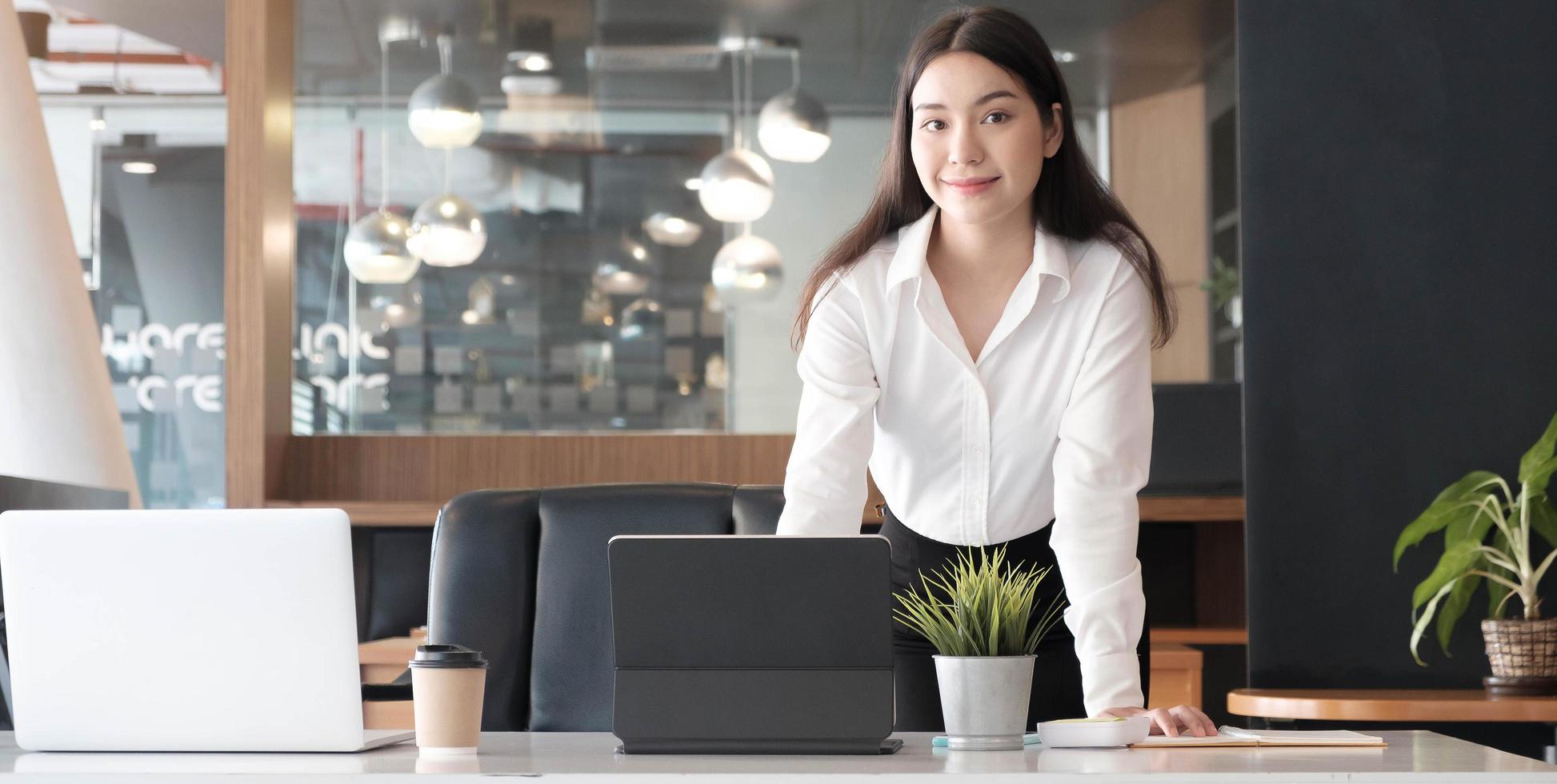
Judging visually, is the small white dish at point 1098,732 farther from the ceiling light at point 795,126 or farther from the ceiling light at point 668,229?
the ceiling light at point 668,229

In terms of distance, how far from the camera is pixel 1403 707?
2.52 metres

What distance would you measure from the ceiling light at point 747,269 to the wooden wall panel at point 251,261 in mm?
2403

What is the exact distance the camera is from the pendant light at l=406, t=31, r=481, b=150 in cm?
530

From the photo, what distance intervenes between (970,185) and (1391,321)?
1.47 metres

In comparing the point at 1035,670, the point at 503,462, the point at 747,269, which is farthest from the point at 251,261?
the point at 1035,670

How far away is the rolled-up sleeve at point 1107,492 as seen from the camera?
156 centimetres

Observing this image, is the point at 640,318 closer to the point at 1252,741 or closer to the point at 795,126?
the point at 795,126

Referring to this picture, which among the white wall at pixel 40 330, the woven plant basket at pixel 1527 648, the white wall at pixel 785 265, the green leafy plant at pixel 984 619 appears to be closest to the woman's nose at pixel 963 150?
the green leafy plant at pixel 984 619

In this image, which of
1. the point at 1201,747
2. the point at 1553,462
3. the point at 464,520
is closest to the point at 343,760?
the point at 1201,747

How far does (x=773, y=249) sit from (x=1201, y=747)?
5.15 metres

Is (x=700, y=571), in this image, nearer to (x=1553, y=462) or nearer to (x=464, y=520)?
(x=464, y=520)

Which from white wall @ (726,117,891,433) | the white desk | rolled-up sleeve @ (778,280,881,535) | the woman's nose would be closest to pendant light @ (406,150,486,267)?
white wall @ (726,117,891,433)

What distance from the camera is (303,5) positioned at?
22.1ft

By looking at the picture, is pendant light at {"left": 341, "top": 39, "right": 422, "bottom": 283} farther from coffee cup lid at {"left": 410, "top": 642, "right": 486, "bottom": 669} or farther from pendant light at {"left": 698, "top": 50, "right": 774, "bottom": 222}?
coffee cup lid at {"left": 410, "top": 642, "right": 486, "bottom": 669}
